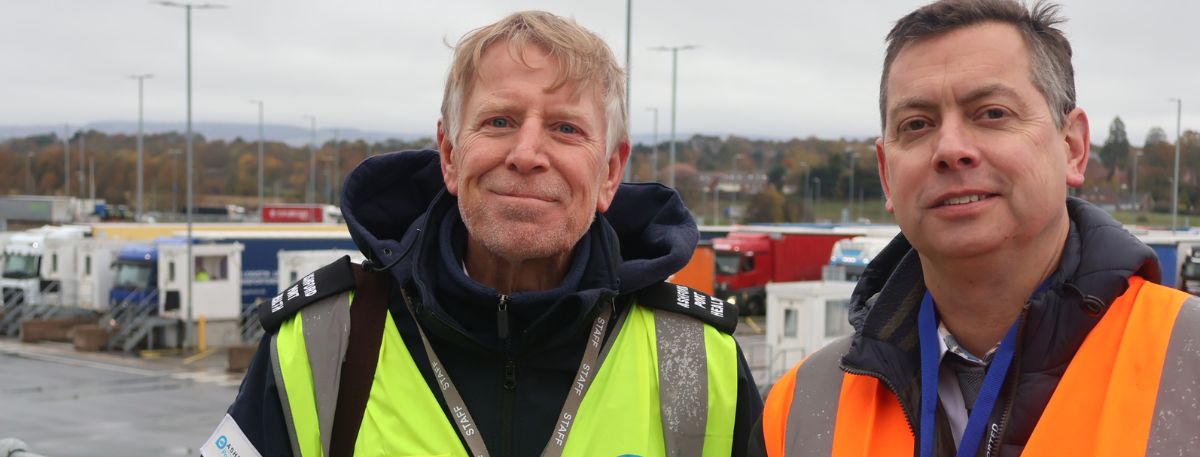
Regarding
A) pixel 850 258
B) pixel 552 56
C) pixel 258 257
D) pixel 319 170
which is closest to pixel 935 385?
pixel 552 56

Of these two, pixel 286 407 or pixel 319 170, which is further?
pixel 319 170

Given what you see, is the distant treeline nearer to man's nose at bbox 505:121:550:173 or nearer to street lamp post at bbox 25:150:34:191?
street lamp post at bbox 25:150:34:191

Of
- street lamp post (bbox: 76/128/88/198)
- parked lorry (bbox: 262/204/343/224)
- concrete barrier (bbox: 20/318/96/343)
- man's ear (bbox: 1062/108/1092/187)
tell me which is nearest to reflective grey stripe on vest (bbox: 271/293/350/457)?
man's ear (bbox: 1062/108/1092/187)

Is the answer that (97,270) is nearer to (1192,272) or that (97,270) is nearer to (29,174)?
(1192,272)

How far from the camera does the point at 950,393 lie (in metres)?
2.81

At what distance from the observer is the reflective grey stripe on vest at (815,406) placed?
295cm

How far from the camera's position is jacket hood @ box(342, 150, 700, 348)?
3.25 meters

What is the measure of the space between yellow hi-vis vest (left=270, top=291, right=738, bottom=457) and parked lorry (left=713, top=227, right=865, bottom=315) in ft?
124

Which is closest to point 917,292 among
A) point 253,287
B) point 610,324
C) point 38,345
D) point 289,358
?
point 610,324

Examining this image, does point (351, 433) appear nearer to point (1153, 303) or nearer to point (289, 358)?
point (289, 358)

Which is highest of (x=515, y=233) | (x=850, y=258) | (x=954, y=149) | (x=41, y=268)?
(x=954, y=149)

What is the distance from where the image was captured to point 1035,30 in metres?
2.77

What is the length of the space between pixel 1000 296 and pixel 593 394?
1.10 m

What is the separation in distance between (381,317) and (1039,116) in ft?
5.79
